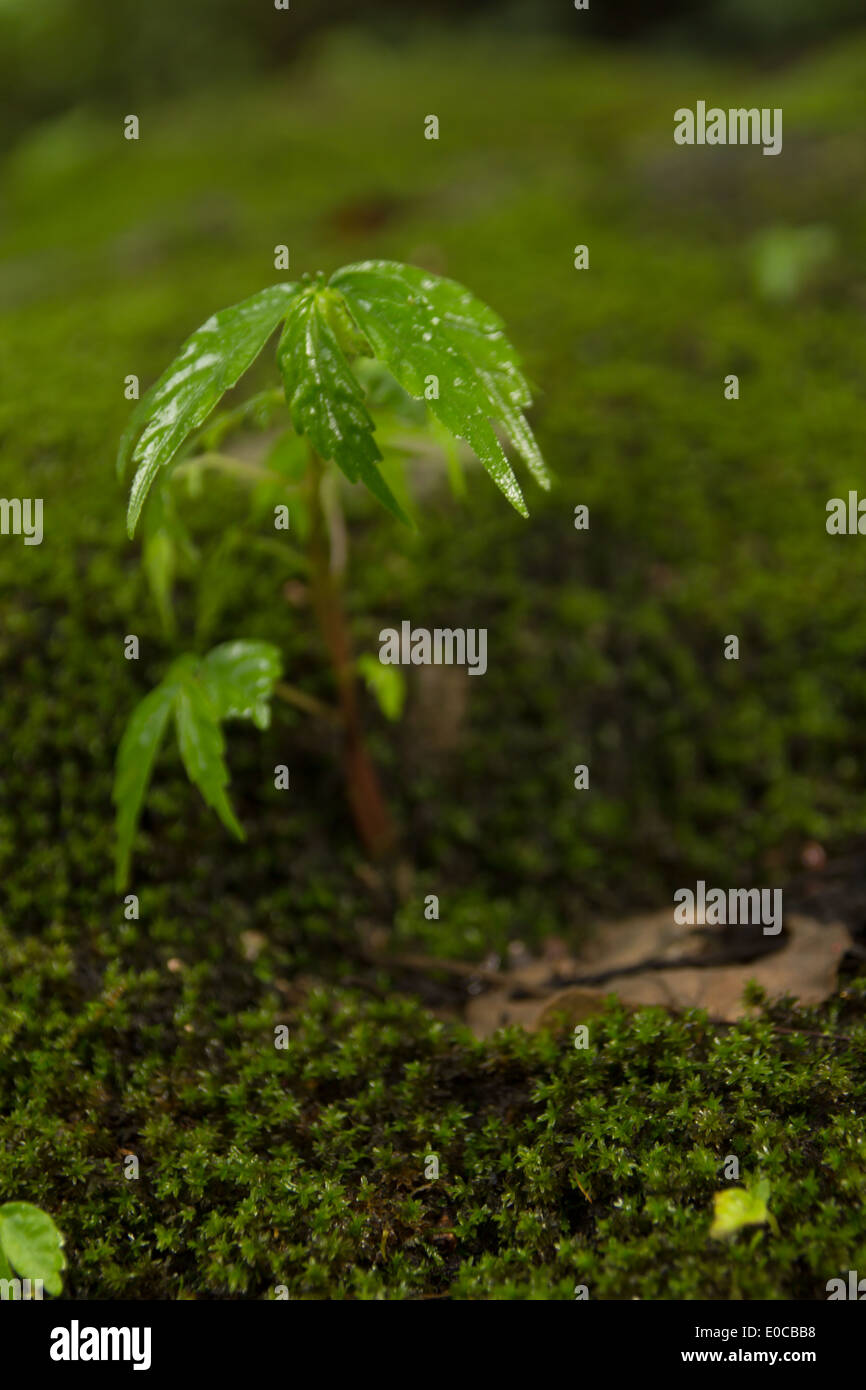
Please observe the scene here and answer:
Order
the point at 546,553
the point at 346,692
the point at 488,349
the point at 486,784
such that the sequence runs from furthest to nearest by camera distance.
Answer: the point at 546,553 → the point at 486,784 → the point at 346,692 → the point at 488,349

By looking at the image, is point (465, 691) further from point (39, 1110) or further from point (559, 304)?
point (559, 304)

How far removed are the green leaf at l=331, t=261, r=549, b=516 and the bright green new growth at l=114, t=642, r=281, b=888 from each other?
2.49ft

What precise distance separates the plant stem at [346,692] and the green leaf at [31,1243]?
4.63ft

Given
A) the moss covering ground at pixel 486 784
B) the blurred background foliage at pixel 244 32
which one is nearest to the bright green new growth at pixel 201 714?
the moss covering ground at pixel 486 784

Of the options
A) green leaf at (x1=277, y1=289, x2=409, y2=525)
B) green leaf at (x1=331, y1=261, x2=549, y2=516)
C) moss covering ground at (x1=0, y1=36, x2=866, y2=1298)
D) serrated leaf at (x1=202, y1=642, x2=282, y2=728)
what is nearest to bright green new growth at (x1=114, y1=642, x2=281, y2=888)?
serrated leaf at (x1=202, y1=642, x2=282, y2=728)

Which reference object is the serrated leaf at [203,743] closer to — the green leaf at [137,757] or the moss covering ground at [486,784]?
the green leaf at [137,757]

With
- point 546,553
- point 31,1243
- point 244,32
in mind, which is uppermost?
point 244,32

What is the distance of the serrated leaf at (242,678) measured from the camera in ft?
7.20

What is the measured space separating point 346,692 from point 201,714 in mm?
549

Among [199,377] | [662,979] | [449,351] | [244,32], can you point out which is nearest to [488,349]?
[449,351]

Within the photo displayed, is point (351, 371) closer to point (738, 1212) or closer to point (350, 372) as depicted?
point (350, 372)

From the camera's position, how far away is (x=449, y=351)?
181 cm

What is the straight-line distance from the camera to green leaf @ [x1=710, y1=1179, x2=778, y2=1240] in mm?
1741
